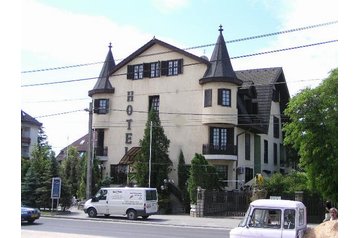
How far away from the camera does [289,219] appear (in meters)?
11.4

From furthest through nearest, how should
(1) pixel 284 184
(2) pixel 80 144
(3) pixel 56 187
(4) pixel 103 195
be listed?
(2) pixel 80 144 < (1) pixel 284 184 < (3) pixel 56 187 < (4) pixel 103 195

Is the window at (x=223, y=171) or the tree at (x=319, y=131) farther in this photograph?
the window at (x=223, y=171)

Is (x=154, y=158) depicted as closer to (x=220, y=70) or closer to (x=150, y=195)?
(x=150, y=195)

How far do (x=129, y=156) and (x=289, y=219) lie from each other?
31.9 metres

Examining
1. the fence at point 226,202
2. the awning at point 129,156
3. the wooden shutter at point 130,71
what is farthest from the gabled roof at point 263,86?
the awning at point 129,156

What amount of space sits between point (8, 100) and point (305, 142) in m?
24.1

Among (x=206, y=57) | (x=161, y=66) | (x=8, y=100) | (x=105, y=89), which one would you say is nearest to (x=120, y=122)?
(x=105, y=89)

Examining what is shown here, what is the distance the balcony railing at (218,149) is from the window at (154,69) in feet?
28.1

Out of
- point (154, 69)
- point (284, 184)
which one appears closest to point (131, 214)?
point (284, 184)

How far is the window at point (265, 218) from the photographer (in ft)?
37.6

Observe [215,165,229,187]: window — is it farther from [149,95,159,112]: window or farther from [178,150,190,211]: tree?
[149,95,159,112]: window

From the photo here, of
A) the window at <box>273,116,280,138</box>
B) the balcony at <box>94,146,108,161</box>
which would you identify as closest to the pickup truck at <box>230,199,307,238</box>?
the balcony at <box>94,146,108,161</box>

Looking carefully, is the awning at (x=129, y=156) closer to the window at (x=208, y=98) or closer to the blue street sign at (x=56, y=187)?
the window at (x=208, y=98)

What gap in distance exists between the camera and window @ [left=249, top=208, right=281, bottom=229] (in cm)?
1145
